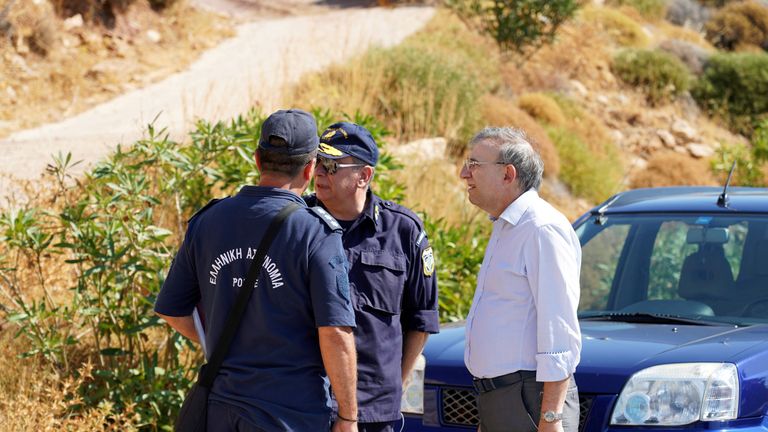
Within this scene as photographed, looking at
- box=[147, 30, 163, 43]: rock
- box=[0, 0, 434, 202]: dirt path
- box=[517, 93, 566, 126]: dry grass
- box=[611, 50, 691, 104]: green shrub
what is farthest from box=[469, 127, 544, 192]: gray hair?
box=[611, 50, 691, 104]: green shrub

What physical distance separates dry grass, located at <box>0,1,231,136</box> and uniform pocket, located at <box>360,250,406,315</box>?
10625 mm

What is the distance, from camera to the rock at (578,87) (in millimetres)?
21656

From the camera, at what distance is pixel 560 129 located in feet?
53.1

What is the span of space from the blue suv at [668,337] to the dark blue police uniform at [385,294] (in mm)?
563

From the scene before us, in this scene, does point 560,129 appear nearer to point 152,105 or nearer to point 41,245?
point 152,105

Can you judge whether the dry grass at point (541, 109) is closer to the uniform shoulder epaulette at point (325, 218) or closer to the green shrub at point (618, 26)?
the green shrub at point (618, 26)

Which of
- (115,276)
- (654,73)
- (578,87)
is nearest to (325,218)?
(115,276)

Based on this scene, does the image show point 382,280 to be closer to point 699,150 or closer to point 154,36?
point 154,36

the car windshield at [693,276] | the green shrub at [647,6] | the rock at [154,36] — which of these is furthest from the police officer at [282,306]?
the green shrub at [647,6]

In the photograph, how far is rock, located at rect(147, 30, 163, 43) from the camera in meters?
18.8

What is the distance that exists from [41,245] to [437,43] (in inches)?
499

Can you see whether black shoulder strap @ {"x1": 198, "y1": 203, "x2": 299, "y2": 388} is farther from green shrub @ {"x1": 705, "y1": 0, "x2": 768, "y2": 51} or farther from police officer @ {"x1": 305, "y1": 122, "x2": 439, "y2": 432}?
green shrub @ {"x1": 705, "y1": 0, "x2": 768, "y2": 51}

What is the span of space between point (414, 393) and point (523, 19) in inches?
663

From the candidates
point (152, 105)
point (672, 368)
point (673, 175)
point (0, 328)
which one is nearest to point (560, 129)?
point (673, 175)
